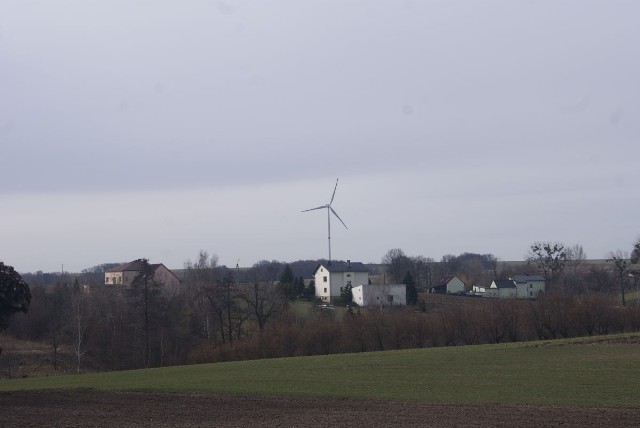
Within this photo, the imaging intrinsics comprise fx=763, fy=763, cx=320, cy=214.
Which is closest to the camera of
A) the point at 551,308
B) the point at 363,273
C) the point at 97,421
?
the point at 97,421

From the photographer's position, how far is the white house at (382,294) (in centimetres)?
11025

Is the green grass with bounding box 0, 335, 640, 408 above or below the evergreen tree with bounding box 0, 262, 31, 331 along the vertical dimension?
below

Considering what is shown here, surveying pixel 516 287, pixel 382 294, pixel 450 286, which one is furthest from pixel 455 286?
pixel 382 294

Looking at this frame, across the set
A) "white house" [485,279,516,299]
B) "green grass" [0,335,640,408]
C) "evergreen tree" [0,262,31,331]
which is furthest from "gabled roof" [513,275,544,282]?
"evergreen tree" [0,262,31,331]

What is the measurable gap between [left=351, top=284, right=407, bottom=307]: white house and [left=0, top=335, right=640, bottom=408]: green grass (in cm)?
5396

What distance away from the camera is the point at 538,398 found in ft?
93.4

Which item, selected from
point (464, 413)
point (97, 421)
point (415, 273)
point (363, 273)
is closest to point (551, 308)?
point (363, 273)

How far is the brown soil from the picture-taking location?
73.6 feet

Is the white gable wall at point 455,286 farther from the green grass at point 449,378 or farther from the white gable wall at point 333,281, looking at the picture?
the green grass at point 449,378

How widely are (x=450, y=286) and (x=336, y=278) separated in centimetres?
2870

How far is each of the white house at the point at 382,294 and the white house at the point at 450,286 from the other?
2922cm

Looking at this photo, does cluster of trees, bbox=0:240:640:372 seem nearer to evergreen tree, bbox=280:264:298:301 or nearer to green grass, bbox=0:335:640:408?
evergreen tree, bbox=280:264:298:301

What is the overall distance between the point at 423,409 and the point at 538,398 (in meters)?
5.29

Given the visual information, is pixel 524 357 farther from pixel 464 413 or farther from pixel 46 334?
pixel 46 334
